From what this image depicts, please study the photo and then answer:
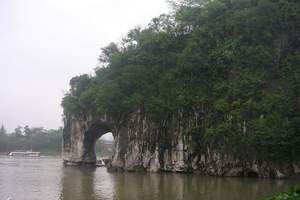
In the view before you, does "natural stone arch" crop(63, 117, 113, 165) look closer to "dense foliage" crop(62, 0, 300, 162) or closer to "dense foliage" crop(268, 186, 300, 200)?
"dense foliage" crop(62, 0, 300, 162)

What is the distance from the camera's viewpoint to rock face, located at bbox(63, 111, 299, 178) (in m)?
26.5

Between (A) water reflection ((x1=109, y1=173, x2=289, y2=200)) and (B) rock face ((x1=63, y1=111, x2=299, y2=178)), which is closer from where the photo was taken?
(A) water reflection ((x1=109, y1=173, x2=289, y2=200))

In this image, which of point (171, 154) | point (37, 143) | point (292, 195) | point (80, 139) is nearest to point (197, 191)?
point (292, 195)

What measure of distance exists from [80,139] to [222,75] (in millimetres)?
19844

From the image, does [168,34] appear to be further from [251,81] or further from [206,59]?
[251,81]

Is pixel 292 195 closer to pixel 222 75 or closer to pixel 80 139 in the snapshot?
pixel 222 75

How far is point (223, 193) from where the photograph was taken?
17.7 metres

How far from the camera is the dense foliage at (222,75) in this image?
25234 millimetres

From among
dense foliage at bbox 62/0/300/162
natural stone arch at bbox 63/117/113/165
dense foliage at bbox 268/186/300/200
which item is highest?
dense foliage at bbox 62/0/300/162

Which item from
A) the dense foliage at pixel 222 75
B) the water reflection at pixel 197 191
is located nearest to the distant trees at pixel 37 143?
the dense foliage at pixel 222 75

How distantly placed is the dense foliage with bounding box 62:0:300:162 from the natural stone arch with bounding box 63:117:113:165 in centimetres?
693

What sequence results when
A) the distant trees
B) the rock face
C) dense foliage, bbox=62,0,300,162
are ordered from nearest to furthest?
dense foliage, bbox=62,0,300,162 → the rock face → the distant trees

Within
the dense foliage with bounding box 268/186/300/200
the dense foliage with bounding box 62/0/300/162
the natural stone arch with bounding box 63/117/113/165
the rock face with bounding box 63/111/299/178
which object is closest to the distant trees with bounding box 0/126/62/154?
the natural stone arch with bounding box 63/117/113/165

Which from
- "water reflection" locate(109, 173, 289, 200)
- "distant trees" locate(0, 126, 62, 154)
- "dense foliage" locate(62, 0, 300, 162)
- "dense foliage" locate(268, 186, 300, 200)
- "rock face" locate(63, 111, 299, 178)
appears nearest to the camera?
"dense foliage" locate(268, 186, 300, 200)
